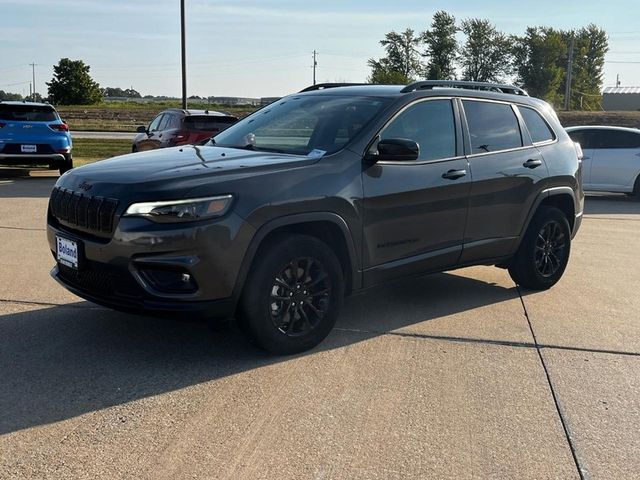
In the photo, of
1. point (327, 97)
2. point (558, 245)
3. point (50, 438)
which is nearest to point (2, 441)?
point (50, 438)

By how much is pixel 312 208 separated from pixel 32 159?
11110 millimetres

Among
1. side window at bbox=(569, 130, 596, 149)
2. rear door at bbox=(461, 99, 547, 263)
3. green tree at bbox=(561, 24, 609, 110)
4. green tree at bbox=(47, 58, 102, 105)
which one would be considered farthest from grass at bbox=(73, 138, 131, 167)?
green tree at bbox=(561, 24, 609, 110)

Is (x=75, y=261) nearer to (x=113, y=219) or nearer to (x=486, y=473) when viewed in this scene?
(x=113, y=219)

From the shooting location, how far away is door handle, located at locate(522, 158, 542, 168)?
19.0 feet

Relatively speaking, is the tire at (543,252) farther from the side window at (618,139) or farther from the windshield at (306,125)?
the side window at (618,139)

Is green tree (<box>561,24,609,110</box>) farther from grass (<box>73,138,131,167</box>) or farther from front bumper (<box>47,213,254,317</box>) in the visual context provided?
front bumper (<box>47,213,254,317</box>)

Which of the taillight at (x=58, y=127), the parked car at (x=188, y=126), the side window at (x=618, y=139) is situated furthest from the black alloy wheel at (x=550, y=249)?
the taillight at (x=58, y=127)

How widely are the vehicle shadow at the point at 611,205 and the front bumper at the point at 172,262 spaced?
9.19 meters

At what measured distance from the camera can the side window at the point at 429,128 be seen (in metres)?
4.91

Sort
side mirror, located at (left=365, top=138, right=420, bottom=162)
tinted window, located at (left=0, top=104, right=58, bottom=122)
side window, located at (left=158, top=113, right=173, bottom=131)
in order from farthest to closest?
side window, located at (left=158, top=113, right=173, bottom=131) → tinted window, located at (left=0, top=104, right=58, bottom=122) → side mirror, located at (left=365, top=138, right=420, bottom=162)

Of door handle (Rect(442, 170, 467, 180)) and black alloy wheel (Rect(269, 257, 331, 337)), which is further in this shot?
door handle (Rect(442, 170, 467, 180))

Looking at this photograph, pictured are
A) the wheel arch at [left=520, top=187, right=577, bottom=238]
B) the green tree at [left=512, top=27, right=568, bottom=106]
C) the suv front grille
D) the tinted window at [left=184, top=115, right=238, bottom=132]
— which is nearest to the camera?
the suv front grille

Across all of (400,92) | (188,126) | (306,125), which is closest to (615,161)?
(188,126)

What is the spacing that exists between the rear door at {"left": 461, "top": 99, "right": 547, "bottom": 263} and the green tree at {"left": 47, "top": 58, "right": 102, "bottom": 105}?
247 ft
